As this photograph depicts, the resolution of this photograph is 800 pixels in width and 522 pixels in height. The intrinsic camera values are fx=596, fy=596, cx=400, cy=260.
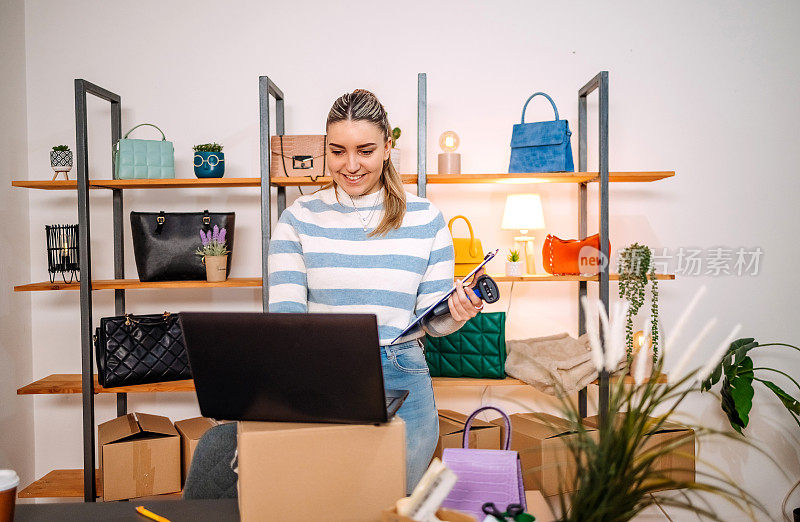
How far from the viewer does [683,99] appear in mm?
2861

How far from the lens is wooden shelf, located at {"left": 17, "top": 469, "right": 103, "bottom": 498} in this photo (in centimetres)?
251

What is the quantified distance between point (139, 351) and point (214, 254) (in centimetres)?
51

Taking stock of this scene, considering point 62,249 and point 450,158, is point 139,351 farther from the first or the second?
point 450,158

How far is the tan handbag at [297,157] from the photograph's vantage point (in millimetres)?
2469

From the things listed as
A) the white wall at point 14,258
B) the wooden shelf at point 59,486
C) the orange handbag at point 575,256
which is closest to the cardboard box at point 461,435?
the orange handbag at point 575,256

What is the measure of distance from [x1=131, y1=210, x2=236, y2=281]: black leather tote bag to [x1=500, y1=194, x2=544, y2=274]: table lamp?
1.23m

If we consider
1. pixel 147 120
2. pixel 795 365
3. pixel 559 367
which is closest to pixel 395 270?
pixel 559 367

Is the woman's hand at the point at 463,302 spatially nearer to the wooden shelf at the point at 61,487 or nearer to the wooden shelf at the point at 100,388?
the wooden shelf at the point at 100,388

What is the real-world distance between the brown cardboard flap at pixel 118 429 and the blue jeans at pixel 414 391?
1345 millimetres

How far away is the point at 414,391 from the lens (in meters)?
1.68

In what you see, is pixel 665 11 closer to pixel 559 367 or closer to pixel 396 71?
pixel 396 71

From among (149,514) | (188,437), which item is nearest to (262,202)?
(188,437)

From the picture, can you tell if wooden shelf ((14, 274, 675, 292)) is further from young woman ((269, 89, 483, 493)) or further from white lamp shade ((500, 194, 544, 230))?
young woman ((269, 89, 483, 493))

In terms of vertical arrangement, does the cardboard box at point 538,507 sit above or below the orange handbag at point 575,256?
below
